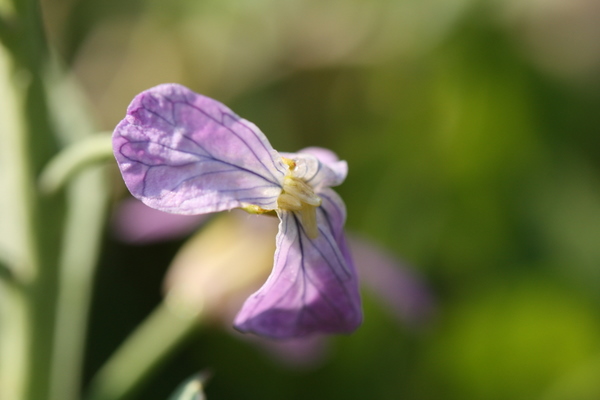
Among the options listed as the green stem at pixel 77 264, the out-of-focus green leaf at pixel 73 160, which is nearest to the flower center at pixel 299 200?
the out-of-focus green leaf at pixel 73 160

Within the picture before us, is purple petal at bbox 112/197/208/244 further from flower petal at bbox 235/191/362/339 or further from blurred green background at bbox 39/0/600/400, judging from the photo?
flower petal at bbox 235/191/362/339

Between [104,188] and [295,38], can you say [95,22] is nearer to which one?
[295,38]

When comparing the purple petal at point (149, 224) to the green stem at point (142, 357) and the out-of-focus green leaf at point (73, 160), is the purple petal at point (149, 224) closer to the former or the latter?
the green stem at point (142, 357)

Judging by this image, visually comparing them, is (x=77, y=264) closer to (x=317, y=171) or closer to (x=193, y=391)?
(x=193, y=391)

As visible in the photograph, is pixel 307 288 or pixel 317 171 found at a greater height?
pixel 317 171

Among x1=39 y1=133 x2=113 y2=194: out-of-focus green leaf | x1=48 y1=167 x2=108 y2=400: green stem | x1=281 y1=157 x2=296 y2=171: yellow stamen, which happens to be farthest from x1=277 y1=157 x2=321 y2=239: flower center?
x1=48 y1=167 x2=108 y2=400: green stem

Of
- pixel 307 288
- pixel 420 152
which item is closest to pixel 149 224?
pixel 307 288
